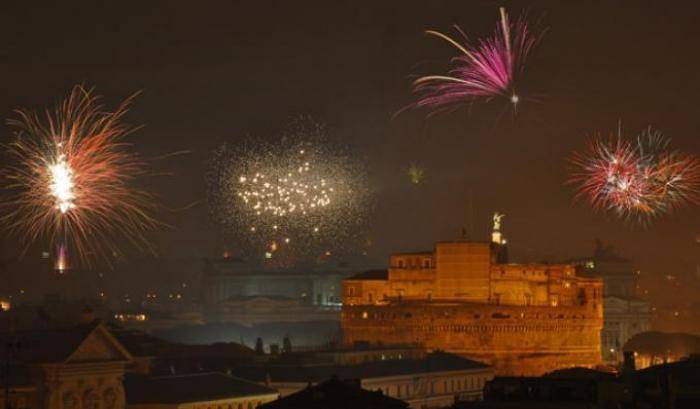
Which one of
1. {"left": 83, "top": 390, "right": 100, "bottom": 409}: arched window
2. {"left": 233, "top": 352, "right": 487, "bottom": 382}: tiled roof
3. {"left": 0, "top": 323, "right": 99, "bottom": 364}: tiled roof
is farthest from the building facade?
{"left": 83, "top": 390, "right": 100, "bottom": 409}: arched window

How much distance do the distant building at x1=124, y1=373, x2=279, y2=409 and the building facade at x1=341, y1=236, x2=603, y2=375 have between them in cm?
5351

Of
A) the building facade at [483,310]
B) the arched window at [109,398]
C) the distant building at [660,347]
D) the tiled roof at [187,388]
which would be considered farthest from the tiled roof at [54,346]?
the distant building at [660,347]

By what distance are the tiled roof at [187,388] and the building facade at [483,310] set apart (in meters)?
53.2

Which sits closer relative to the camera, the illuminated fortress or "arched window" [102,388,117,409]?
"arched window" [102,388,117,409]

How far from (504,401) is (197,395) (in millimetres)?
24121

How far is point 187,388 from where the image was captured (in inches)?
2916

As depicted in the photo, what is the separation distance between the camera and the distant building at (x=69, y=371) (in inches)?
2448

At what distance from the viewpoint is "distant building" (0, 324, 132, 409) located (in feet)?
204

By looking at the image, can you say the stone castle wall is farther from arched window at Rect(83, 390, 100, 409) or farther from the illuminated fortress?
arched window at Rect(83, 390, 100, 409)

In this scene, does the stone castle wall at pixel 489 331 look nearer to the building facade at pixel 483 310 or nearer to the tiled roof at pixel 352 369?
the building facade at pixel 483 310

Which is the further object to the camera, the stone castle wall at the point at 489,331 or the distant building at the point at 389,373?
the stone castle wall at the point at 489,331

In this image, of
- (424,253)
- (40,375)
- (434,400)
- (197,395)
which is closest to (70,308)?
(424,253)

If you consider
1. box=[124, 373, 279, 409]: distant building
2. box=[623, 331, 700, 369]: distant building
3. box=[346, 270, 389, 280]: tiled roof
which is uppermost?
box=[346, 270, 389, 280]: tiled roof

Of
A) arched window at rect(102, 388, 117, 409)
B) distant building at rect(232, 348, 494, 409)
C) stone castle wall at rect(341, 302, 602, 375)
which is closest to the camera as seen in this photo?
arched window at rect(102, 388, 117, 409)
